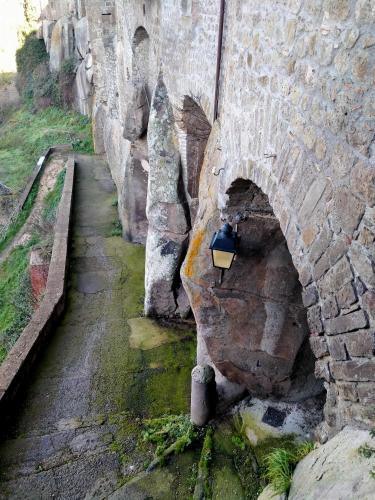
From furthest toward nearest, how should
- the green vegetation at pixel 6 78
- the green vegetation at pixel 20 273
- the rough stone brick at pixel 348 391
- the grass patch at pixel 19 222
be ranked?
the green vegetation at pixel 6 78
the grass patch at pixel 19 222
the green vegetation at pixel 20 273
the rough stone brick at pixel 348 391

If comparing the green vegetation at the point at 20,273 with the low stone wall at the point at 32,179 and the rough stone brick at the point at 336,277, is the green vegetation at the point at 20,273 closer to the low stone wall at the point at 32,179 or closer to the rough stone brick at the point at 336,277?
the low stone wall at the point at 32,179

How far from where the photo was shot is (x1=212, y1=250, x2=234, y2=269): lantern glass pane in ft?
12.9

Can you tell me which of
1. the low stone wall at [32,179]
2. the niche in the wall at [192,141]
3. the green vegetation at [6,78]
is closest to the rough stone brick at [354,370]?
the niche in the wall at [192,141]

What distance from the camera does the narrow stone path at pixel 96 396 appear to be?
4781 mm

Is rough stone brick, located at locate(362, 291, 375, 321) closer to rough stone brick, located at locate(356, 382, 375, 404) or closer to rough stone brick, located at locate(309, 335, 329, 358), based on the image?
rough stone brick, located at locate(356, 382, 375, 404)

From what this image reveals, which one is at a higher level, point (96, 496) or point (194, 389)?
point (194, 389)

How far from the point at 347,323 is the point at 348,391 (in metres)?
0.36

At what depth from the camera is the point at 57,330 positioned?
279 inches

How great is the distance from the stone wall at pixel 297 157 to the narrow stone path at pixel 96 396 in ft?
3.96

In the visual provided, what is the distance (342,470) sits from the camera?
1975mm

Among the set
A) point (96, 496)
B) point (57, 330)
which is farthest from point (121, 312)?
point (96, 496)

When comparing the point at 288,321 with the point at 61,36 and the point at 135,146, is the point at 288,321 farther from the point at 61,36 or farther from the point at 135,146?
the point at 61,36

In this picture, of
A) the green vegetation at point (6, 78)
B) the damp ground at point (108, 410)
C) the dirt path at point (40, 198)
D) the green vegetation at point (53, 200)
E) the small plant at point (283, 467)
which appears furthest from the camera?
the green vegetation at point (6, 78)

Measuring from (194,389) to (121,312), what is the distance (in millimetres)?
3035
